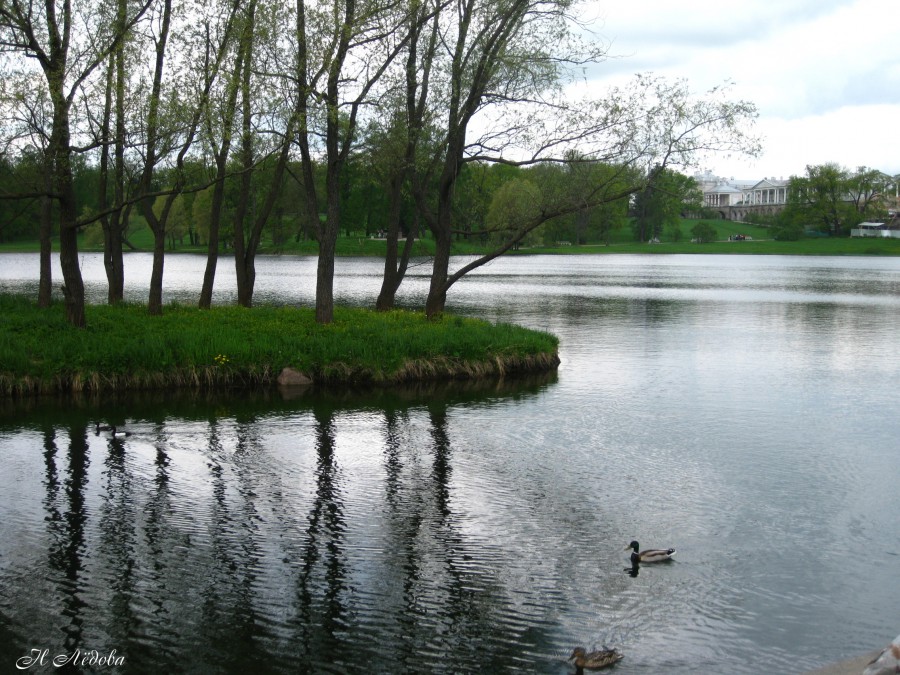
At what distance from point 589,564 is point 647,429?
791 cm

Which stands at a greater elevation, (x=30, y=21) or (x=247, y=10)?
(x=247, y=10)

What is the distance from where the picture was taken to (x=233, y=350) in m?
22.1

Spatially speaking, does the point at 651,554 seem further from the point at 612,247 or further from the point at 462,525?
the point at 612,247

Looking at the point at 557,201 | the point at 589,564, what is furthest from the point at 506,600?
the point at 557,201

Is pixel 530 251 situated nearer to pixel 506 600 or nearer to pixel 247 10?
pixel 247 10

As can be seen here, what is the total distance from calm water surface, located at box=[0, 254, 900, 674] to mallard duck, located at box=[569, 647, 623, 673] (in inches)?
7.0

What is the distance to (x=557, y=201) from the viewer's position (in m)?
26.1

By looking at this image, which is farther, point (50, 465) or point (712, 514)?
point (50, 465)

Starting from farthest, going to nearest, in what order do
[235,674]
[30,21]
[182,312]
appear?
[182,312]
[30,21]
[235,674]

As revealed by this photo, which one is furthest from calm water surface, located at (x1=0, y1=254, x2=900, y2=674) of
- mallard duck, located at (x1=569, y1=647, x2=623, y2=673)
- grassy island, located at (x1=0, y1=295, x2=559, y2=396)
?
grassy island, located at (x1=0, y1=295, x2=559, y2=396)

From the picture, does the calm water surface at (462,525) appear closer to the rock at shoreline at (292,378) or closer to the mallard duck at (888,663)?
the rock at shoreline at (292,378)

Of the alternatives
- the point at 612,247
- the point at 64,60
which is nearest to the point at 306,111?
the point at 64,60

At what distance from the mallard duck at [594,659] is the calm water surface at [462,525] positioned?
0.18 meters

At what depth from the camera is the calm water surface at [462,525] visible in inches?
351
